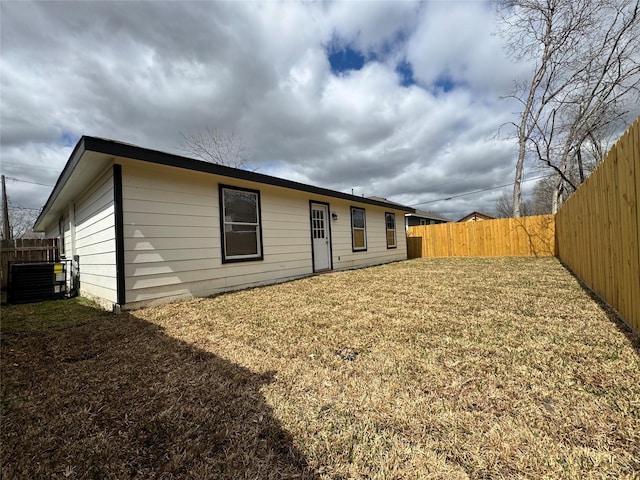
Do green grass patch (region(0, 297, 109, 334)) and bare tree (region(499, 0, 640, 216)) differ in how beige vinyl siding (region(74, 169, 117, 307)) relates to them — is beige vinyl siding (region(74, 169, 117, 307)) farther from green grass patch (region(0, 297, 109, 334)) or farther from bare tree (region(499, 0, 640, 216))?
bare tree (region(499, 0, 640, 216))

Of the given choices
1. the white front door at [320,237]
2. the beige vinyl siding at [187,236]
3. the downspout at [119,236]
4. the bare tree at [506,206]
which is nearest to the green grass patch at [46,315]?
the downspout at [119,236]

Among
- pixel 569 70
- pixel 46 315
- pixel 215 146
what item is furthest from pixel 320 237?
pixel 569 70

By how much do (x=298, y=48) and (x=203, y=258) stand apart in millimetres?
6256

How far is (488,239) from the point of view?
12031 millimetres

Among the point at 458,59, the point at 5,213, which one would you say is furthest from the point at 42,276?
the point at 5,213

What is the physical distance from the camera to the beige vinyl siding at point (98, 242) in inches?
173

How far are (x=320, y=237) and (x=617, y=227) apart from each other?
625 cm

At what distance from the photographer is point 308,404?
1.67 meters

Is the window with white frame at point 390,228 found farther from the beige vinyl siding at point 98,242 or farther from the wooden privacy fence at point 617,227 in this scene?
the beige vinyl siding at point 98,242

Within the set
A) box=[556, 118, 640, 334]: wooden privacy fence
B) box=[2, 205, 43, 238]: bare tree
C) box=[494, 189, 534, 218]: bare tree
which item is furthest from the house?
box=[494, 189, 534, 218]: bare tree

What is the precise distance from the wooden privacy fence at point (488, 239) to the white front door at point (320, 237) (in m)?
7.39

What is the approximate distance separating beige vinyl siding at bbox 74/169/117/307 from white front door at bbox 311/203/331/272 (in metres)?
4.72

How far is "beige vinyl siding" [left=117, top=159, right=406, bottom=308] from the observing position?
14.1 feet

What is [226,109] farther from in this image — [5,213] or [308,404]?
[5,213]
